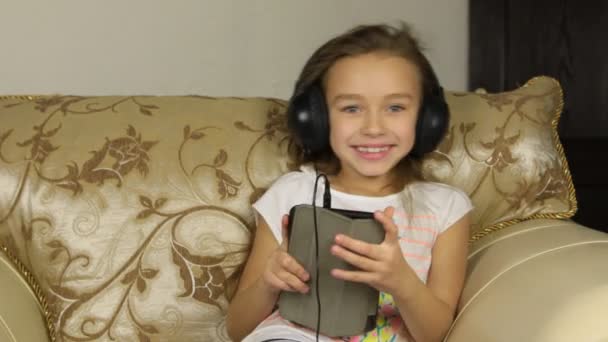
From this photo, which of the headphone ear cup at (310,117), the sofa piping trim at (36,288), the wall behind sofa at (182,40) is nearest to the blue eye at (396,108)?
the headphone ear cup at (310,117)

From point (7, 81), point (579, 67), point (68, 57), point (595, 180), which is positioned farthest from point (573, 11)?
point (7, 81)

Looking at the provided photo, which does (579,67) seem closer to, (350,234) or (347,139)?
(347,139)

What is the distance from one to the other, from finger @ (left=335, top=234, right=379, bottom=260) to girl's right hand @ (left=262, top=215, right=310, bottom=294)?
3.8 inches

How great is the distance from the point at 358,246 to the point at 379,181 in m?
0.34

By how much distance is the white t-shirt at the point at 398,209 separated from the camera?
1.19 m

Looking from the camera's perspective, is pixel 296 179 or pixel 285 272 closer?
pixel 285 272

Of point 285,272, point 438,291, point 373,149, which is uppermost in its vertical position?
point 373,149

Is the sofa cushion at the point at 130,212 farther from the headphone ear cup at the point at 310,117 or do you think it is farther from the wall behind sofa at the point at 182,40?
the wall behind sofa at the point at 182,40

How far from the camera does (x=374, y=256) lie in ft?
3.18

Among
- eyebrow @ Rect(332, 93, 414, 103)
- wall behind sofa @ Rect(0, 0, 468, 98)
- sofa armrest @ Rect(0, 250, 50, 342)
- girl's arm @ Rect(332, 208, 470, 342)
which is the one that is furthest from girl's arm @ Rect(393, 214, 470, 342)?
wall behind sofa @ Rect(0, 0, 468, 98)

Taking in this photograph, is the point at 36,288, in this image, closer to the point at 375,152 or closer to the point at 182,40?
the point at 375,152

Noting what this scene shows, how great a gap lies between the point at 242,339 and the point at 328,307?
214 mm

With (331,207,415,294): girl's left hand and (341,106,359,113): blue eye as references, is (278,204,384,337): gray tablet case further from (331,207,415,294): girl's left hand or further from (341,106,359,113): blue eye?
(341,106,359,113): blue eye

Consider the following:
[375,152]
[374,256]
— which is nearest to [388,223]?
[374,256]
